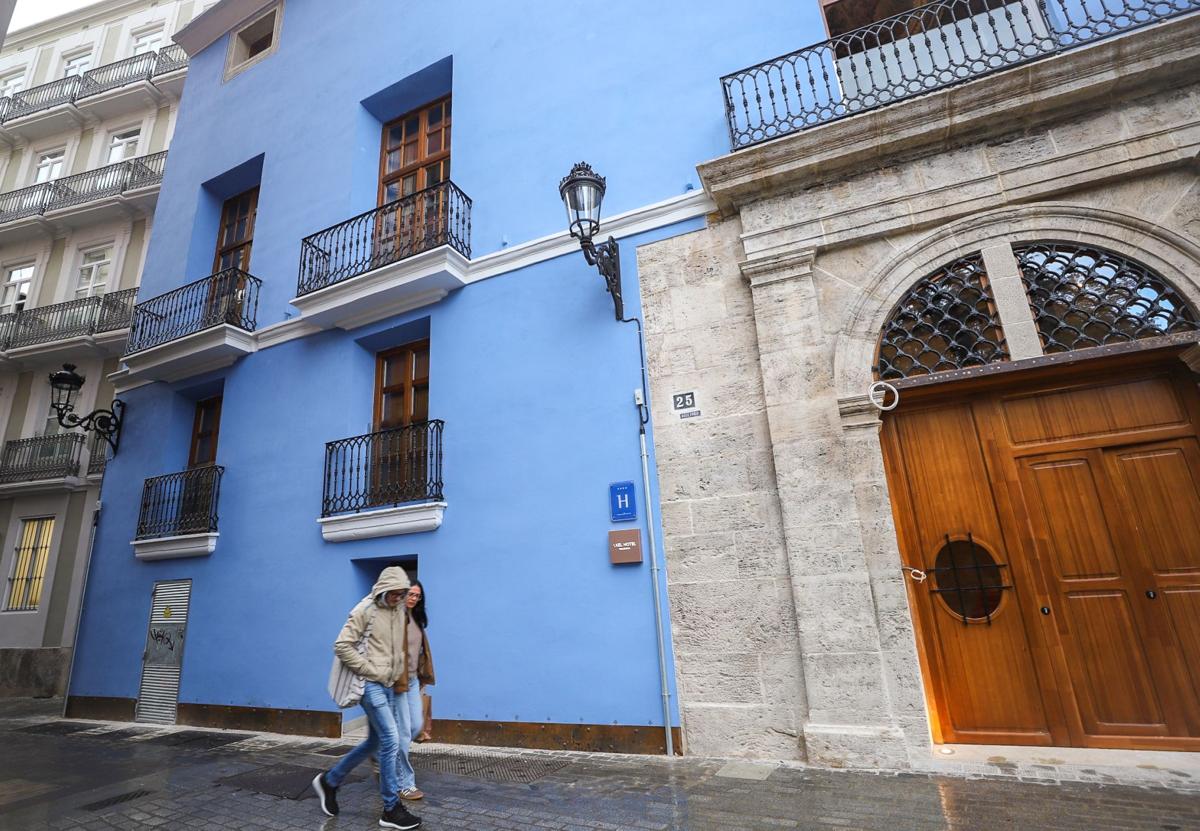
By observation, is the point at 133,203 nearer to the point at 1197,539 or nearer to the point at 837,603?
the point at 837,603

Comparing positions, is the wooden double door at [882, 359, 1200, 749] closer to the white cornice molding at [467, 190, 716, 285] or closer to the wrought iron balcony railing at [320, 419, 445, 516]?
the white cornice molding at [467, 190, 716, 285]

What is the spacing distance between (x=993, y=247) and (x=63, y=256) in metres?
19.6

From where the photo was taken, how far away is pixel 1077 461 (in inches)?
178

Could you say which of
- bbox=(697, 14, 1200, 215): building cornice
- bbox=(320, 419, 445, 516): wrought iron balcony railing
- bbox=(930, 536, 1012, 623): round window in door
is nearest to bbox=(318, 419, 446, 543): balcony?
bbox=(320, 419, 445, 516): wrought iron balcony railing

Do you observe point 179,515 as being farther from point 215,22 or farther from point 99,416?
point 215,22

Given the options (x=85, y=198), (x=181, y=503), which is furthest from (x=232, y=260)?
(x=85, y=198)

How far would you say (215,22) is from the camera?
1145 cm

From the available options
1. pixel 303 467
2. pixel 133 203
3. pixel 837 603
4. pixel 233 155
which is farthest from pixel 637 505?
pixel 133 203

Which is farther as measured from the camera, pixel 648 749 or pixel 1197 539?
pixel 648 749

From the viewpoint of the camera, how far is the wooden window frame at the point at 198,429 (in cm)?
914

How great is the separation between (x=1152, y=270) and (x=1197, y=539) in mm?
1916

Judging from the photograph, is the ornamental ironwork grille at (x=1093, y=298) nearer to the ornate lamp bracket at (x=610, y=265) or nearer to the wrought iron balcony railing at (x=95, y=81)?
the ornate lamp bracket at (x=610, y=265)

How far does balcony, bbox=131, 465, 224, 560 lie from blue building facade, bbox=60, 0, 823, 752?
1.9 inches

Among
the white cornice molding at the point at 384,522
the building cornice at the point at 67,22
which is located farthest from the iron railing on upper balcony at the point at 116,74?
the white cornice molding at the point at 384,522
